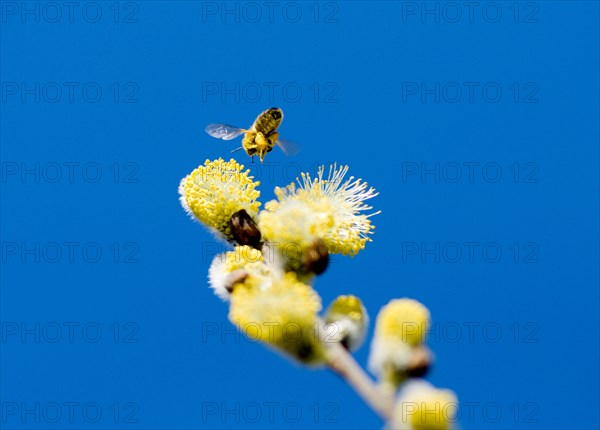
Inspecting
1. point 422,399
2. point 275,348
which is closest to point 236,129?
point 275,348

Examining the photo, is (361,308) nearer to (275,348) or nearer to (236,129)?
(275,348)

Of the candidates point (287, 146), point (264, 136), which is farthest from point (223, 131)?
point (287, 146)

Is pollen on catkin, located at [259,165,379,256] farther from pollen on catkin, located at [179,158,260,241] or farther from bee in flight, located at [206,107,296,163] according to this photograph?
bee in flight, located at [206,107,296,163]

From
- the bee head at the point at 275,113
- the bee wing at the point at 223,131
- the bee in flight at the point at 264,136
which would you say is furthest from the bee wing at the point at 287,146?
the bee wing at the point at 223,131

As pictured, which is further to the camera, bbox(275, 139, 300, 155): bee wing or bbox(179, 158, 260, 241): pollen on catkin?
bbox(275, 139, 300, 155): bee wing

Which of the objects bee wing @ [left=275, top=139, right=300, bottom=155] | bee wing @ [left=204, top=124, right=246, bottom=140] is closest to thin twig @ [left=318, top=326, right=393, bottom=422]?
bee wing @ [left=275, top=139, right=300, bottom=155]

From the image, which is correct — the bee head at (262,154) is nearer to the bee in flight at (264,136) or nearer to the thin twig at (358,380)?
the bee in flight at (264,136)

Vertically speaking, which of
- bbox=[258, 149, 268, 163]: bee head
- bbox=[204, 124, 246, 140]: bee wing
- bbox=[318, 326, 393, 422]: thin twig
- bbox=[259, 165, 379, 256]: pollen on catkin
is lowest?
bbox=[318, 326, 393, 422]: thin twig

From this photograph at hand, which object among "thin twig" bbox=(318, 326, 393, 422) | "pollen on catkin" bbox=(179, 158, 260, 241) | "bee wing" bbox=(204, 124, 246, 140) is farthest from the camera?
"bee wing" bbox=(204, 124, 246, 140)
